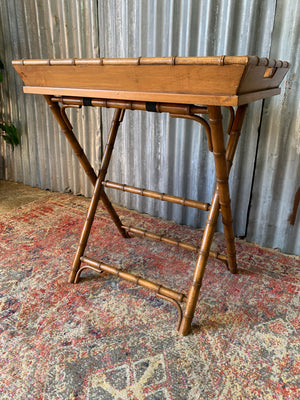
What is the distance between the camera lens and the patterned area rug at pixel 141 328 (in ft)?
3.88

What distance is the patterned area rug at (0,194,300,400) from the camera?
1.18m

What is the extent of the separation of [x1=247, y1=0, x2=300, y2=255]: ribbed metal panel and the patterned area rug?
155 mm

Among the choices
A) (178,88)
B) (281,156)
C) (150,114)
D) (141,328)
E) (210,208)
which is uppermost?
(178,88)

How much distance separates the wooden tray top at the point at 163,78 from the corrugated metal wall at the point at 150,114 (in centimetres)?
61

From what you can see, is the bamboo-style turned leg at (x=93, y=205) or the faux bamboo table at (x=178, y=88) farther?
the bamboo-style turned leg at (x=93, y=205)

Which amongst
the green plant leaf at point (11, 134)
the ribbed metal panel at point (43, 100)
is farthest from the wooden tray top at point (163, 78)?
the green plant leaf at point (11, 134)

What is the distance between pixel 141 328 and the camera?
1.46 m

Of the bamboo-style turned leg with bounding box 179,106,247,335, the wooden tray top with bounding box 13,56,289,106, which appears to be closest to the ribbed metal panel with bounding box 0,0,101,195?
the wooden tray top with bounding box 13,56,289,106

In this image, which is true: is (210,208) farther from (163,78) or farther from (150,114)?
(150,114)

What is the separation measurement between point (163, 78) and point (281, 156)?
1190mm

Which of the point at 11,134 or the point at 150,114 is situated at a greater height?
the point at 150,114

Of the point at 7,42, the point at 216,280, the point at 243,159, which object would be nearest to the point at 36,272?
the point at 216,280

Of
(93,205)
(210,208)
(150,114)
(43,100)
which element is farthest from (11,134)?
(210,208)

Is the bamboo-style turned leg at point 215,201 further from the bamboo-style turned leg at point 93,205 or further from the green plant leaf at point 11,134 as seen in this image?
the green plant leaf at point 11,134
